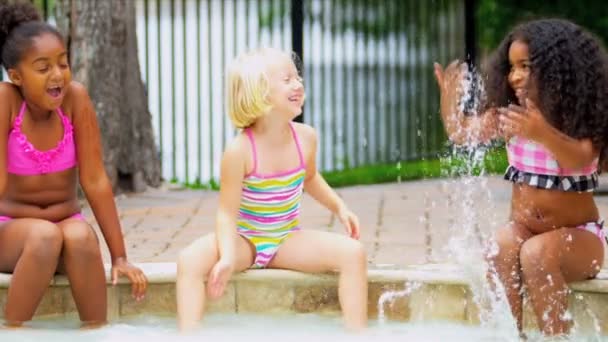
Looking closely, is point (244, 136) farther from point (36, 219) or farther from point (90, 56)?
point (90, 56)

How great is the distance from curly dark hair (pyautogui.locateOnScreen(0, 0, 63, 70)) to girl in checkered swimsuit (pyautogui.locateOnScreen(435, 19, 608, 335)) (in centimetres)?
147

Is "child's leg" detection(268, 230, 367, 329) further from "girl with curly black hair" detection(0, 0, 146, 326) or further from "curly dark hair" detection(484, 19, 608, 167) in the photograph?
"curly dark hair" detection(484, 19, 608, 167)

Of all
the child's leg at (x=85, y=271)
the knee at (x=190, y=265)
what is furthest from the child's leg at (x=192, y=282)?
the child's leg at (x=85, y=271)

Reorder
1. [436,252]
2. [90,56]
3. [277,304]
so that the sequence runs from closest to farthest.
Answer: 1. [277,304]
2. [436,252]
3. [90,56]

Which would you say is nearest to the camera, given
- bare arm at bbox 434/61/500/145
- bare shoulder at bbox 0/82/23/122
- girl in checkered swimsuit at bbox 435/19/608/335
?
girl in checkered swimsuit at bbox 435/19/608/335

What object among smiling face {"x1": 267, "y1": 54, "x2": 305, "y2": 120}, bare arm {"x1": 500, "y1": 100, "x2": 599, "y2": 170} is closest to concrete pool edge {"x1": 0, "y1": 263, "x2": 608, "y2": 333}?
bare arm {"x1": 500, "y1": 100, "x2": 599, "y2": 170}

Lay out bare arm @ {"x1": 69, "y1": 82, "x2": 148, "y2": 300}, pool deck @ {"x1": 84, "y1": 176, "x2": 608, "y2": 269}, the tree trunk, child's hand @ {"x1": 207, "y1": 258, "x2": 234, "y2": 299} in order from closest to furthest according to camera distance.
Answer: child's hand @ {"x1": 207, "y1": 258, "x2": 234, "y2": 299}
bare arm @ {"x1": 69, "y1": 82, "x2": 148, "y2": 300}
pool deck @ {"x1": 84, "y1": 176, "x2": 608, "y2": 269}
the tree trunk

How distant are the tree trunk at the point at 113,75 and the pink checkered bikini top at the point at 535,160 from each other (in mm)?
4167

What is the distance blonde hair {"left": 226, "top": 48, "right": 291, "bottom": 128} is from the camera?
15.6ft

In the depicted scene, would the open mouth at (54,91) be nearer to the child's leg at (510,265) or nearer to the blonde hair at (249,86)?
the blonde hair at (249,86)

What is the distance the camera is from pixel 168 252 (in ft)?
19.7

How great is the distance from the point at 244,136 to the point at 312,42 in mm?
6164

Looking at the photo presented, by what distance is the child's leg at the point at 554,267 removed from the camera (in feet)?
14.7

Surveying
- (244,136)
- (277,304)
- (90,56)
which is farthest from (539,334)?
(90,56)
